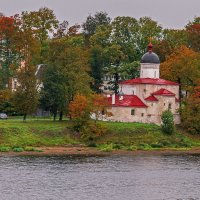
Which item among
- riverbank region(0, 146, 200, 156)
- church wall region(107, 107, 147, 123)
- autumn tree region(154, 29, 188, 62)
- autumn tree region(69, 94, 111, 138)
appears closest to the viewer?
riverbank region(0, 146, 200, 156)

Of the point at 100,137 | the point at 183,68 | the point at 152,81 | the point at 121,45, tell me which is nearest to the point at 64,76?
the point at 100,137

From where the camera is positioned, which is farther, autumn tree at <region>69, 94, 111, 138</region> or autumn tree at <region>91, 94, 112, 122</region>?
autumn tree at <region>91, 94, 112, 122</region>

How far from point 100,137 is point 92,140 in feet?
3.71

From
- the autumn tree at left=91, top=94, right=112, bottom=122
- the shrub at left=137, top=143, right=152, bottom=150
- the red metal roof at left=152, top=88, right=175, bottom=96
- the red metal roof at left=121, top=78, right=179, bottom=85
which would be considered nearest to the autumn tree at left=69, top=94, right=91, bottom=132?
the autumn tree at left=91, top=94, right=112, bottom=122

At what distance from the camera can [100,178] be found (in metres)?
69.9

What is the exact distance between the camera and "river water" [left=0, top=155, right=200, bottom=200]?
6166 cm

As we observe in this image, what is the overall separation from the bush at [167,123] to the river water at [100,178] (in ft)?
45.0

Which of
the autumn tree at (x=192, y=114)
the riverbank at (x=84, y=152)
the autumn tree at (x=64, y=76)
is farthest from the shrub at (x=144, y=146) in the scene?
the autumn tree at (x=64, y=76)

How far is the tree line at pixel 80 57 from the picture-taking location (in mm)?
101750

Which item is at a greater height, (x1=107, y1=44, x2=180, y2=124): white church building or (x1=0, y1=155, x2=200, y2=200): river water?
(x1=107, y1=44, x2=180, y2=124): white church building

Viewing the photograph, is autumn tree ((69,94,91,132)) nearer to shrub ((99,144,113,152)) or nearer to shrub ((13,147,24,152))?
shrub ((99,144,113,152))

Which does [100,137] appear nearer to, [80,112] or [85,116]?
[85,116]

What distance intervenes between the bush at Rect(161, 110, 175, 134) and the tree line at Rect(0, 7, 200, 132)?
8.99 feet

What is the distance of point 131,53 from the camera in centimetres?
12119
